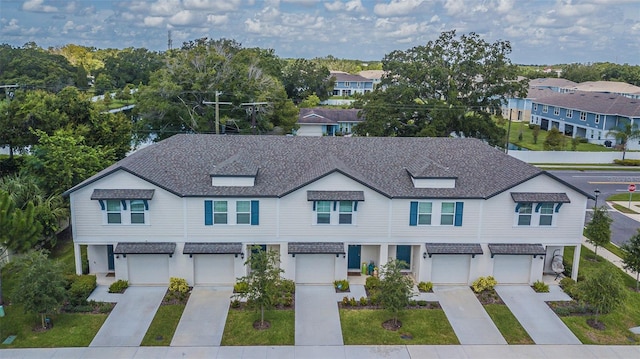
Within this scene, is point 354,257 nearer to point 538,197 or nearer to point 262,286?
point 262,286

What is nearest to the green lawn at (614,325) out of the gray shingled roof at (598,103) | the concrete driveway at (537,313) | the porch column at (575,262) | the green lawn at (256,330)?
the concrete driveway at (537,313)

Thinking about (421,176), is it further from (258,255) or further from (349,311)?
(258,255)

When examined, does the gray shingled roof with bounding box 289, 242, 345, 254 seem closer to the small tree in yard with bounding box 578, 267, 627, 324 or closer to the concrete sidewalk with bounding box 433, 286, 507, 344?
the concrete sidewalk with bounding box 433, 286, 507, 344

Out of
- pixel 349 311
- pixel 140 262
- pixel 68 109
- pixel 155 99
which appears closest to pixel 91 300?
pixel 140 262

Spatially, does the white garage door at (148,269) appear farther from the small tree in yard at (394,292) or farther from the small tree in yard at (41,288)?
the small tree in yard at (394,292)

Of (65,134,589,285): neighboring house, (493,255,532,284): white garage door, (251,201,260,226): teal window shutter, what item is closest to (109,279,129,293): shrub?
(65,134,589,285): neighboring house

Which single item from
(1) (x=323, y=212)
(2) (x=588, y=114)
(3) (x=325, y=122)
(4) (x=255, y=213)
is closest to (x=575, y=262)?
(1) (x=323, y=212)
